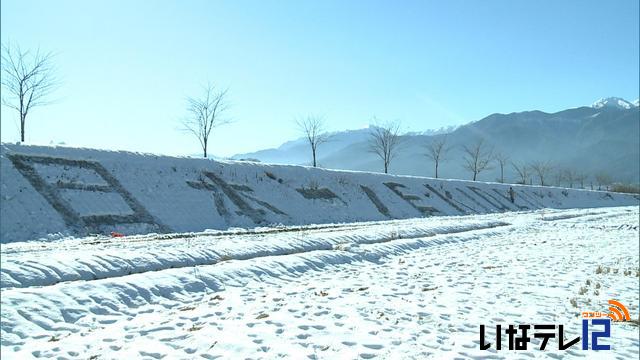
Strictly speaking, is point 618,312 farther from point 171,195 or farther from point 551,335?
point 171,195

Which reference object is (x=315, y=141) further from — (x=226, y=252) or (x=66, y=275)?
(x=66, y=275)

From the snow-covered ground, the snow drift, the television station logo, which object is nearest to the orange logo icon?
the television station logo

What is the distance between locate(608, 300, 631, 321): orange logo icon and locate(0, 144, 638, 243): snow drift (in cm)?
1928

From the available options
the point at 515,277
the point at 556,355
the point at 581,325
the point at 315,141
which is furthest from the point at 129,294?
the point at 315,141

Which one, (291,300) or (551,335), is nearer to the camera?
(551,335)

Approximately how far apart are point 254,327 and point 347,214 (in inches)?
990

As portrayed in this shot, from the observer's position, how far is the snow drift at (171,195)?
780 inches

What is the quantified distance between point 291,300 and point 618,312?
24.0 feet

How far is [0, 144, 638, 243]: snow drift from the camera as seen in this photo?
65.0 ft

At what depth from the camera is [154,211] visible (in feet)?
76.4

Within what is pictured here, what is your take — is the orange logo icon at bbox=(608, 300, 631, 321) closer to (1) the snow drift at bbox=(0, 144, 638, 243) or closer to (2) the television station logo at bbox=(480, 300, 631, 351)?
(2) the television station logo at bbox=(480, 300, 631, 351)

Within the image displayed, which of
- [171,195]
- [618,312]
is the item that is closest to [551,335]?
[618,312]

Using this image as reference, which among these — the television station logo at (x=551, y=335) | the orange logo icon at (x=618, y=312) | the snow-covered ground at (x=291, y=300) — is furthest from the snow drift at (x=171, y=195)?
the orange logo icon at (x=618, y=312)

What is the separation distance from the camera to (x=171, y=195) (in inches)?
1006
